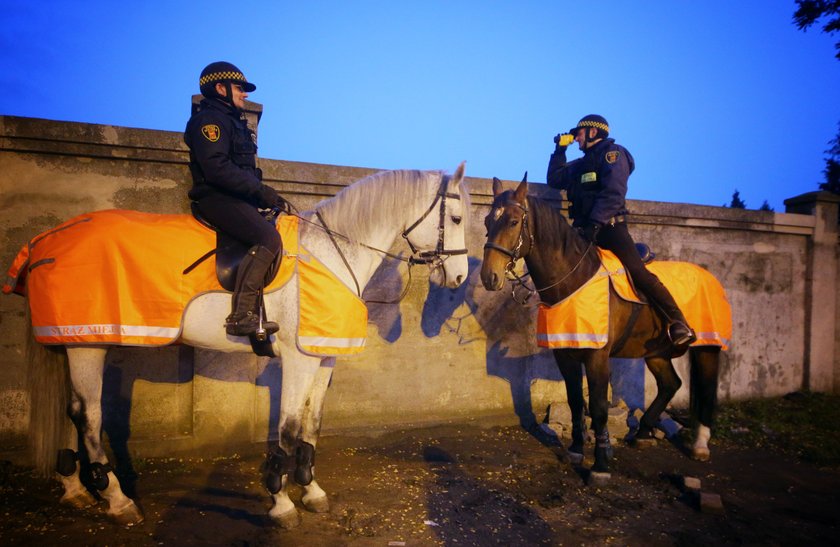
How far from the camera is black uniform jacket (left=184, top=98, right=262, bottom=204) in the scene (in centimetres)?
351

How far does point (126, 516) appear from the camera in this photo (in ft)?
11.6

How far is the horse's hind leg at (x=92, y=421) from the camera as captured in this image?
352cm

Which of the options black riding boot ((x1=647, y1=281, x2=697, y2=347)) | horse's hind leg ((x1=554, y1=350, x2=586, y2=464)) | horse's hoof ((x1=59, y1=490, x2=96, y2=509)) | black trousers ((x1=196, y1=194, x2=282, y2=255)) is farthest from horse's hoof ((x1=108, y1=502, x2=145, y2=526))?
black riding boot ((x1=647, y1=281, x2=697, y2=347))

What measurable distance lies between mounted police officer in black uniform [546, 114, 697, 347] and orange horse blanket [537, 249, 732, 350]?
141 mm

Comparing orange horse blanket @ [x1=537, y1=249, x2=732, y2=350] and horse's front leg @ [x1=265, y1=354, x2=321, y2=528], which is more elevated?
orange horse blanket @ [x1=537, y1=249, x2=732, y2=350]

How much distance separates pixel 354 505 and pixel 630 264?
11.0ft

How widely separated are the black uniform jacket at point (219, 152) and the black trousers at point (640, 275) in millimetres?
3437

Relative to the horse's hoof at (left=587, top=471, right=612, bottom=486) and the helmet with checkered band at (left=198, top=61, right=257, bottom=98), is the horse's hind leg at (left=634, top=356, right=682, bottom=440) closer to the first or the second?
the horse's hoof at (left=587, top=471, right=612, bottom=486)

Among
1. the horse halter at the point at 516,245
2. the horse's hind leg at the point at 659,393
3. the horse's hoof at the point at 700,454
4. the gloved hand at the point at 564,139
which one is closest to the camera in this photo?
the horse halter at the point at 516,245

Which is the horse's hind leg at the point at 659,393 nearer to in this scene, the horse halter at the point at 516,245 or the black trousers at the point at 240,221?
the horse halter at the point at 516,245

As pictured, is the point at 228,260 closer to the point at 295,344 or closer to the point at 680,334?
the point at 295,344

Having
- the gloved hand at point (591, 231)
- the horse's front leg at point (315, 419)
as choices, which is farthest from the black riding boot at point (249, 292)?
the gloved hand at point (591, 231)

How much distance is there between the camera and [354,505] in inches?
158

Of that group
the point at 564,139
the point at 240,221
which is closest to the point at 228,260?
the point at 240,221
